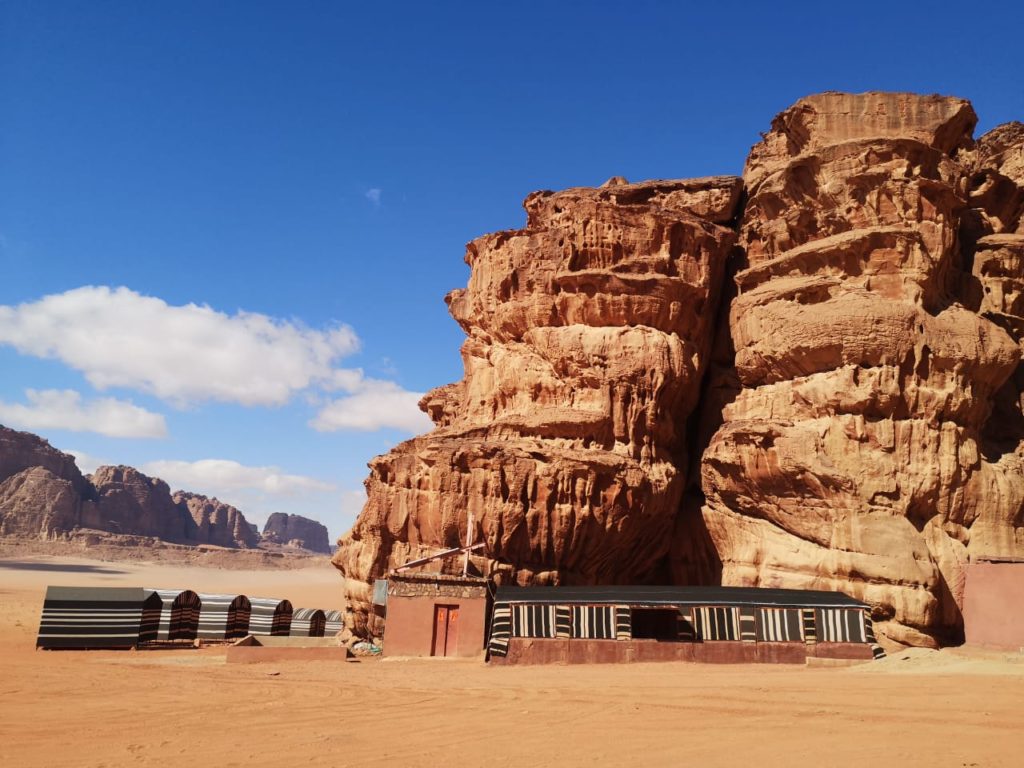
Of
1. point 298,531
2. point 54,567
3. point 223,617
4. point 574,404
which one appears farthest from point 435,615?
point 298,531

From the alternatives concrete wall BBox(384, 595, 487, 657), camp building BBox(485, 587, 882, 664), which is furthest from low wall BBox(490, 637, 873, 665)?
concrete wall BBox(384, 595, 487, 657)

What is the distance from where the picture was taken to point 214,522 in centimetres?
13962

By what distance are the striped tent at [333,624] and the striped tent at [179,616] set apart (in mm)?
6298

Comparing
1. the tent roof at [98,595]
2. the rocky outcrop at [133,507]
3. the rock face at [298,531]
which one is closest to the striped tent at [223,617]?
the tent roof at [98,595]

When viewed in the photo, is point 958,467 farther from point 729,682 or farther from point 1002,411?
point 729,682

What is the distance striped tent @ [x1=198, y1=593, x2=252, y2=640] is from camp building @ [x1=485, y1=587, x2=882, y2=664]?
1488 cm

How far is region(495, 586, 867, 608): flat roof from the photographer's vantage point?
68.5 ft

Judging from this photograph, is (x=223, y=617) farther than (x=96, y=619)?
Yes

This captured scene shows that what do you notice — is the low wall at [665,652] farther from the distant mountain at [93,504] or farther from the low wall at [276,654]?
the distant mountain at [93,504]

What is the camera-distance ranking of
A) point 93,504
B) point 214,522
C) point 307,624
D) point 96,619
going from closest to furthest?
point 96,619, point 307,624, point 93,504, point 214,522

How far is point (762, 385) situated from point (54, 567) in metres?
86.7

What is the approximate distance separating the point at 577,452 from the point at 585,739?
53.3ft

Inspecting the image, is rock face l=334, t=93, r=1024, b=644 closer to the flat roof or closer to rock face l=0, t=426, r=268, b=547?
the flat roof

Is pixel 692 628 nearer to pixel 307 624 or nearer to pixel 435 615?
pixel 435 615
